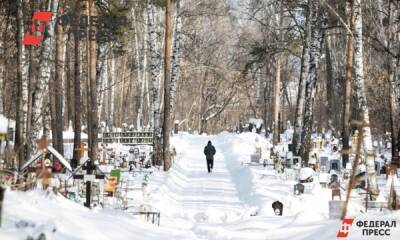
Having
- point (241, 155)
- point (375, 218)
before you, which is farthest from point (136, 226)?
point (241, 155)

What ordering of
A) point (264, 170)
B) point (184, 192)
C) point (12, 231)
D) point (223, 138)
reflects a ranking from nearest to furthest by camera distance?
point (12, 231)
point (184, 192)
point (264, 170)
point (223, 138)

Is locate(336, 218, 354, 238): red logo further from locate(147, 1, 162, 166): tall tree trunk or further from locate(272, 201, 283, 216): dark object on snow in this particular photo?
locate(147, 1, 162, 166): tall tree trunk

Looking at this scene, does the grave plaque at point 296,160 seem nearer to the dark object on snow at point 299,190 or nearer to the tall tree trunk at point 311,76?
the tall tree trunk at point 311,76

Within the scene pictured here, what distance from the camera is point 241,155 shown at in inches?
1299

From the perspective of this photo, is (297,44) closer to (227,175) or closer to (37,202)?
(227,175)

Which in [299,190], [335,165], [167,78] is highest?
[167,78]

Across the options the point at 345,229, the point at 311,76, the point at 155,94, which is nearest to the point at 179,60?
the point at 155,94

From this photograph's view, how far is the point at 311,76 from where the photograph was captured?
24.3m

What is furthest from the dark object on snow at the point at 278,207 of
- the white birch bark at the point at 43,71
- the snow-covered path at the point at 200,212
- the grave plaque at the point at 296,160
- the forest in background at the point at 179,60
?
the grave plaque at the point at 296,160

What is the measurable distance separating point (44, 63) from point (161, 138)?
11940 mm

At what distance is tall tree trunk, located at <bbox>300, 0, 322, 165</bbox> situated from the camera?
24.0 metres

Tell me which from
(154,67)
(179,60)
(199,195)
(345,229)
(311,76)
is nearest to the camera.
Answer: (345,229)

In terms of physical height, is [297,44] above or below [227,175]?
above

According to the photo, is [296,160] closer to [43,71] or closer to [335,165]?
[335,165]
